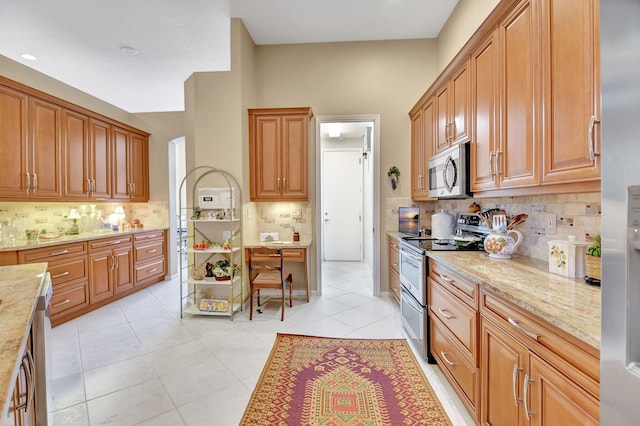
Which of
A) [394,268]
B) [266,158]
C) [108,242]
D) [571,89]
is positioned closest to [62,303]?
[108,242]

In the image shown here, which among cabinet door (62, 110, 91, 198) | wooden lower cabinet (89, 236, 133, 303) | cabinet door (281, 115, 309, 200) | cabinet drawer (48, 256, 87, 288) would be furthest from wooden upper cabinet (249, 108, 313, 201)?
cabinet door (62, 110, 91, 198)

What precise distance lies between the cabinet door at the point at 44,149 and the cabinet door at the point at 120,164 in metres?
0.81

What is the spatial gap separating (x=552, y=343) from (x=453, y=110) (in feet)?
6.56

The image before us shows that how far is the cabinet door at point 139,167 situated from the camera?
4.39 meters

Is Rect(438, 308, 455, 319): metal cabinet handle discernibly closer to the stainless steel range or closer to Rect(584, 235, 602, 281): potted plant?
the stainless steel range

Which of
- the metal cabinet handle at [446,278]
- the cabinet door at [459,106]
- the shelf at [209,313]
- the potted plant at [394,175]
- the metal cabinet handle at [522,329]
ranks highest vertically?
the cabinet door at [459,106]

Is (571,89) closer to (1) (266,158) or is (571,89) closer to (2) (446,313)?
(2) (446,313)

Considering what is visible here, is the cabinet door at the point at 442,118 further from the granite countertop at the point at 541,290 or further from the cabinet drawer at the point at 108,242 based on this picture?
the cabinet drawer at the point at 108,242

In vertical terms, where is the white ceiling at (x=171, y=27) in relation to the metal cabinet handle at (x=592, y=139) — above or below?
above

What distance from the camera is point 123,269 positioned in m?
3.77

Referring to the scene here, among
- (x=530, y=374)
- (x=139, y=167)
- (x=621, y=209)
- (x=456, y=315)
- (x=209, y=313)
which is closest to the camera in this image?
(x=621, y=209)

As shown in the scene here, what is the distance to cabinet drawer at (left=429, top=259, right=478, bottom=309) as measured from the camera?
1.50 meters

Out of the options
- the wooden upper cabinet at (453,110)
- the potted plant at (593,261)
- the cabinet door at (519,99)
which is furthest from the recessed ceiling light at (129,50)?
the potted plant at (593,261)

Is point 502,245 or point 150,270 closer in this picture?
point 502,245
